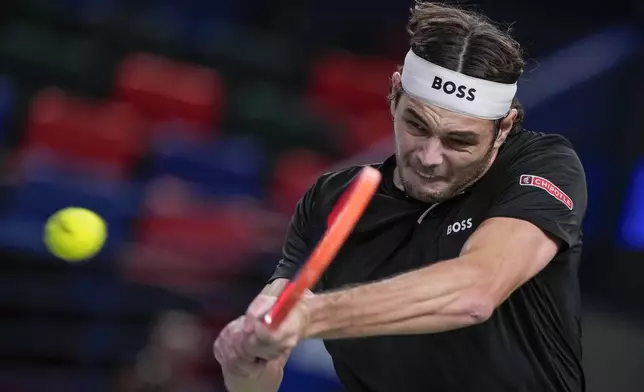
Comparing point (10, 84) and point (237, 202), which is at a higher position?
point (10, 84)

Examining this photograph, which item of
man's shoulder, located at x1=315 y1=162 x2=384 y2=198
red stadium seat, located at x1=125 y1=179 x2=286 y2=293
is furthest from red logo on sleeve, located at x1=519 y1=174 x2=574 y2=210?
red stadium seat, located at x1=125 y1=179 x2=286 y2=293

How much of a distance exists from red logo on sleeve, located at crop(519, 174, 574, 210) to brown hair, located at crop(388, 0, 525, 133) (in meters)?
0.32

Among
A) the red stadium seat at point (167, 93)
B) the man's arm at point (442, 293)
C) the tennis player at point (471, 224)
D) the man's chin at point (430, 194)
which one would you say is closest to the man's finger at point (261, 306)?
the man's arm at point (442, 293)

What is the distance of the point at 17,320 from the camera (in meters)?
6.84

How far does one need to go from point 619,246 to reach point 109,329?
348 centimetres

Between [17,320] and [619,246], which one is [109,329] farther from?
[619,246]

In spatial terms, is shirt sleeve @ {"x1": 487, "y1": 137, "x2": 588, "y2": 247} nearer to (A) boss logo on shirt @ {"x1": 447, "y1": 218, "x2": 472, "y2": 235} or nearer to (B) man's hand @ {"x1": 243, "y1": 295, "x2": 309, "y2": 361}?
(A) boss logo on shirt @ {"x1": 447, "y1": 218, "x2": 472, "y2": 235}

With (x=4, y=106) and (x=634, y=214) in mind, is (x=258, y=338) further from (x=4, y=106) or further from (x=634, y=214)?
(x=4, y=106)

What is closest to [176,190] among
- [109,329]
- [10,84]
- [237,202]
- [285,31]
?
[237,202]

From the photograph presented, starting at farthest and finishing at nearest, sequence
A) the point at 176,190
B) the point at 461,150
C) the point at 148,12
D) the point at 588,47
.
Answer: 1. the point at 148,12
2. the point at 588,47
3. the point at 176,190
4. the point at 461,150

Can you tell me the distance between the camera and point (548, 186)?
10.5 ft

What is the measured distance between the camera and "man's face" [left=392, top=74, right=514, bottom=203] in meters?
3.27

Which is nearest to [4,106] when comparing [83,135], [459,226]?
[83,135]

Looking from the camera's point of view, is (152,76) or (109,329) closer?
(109,329)
